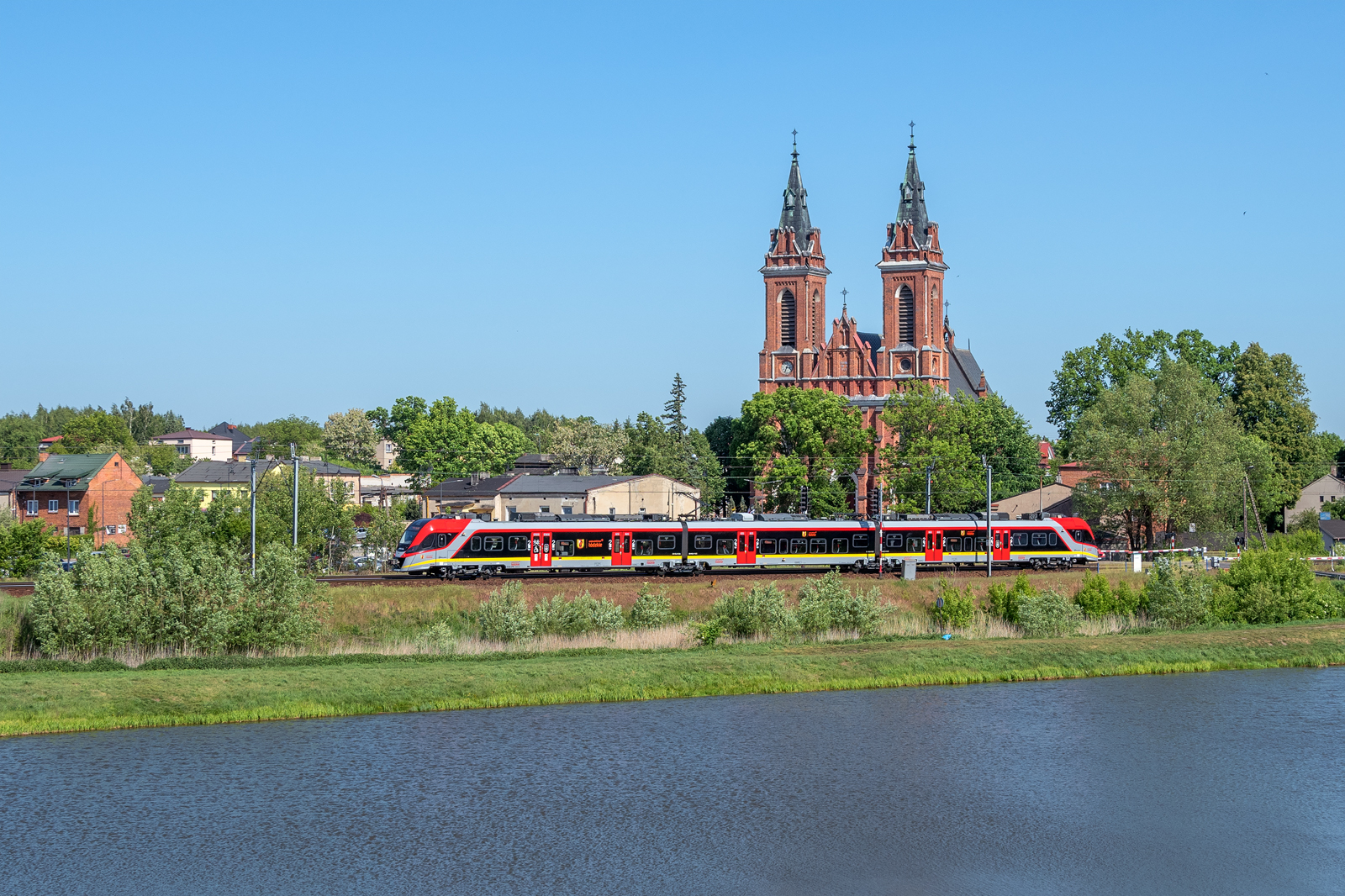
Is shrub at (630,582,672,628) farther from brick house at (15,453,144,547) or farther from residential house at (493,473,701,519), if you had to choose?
brick house at (15,453,144,547)

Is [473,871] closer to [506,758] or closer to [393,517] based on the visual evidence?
[506,758]

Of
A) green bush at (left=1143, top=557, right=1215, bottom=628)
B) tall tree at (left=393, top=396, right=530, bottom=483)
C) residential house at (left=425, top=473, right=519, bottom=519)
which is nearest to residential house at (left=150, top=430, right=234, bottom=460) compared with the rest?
tall tree at (left=393, top=396, right=530, bottom=483)

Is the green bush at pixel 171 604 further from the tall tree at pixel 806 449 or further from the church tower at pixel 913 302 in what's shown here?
the church tower at pixel 913 302

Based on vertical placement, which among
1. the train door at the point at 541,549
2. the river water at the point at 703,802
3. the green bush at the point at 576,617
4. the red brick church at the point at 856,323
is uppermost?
the red brick church at the point at 856,323

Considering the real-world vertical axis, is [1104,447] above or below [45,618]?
above

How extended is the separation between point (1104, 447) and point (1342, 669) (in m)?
33.9

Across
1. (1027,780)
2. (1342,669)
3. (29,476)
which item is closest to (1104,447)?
(1342,669)

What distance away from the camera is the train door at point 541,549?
2231 inches

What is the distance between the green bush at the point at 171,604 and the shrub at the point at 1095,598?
3084cm

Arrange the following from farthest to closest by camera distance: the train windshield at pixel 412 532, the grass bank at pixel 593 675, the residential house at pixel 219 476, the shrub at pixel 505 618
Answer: the residential house at pixel 219 476, the train windshield at pixel 412 532, the shrub at pixel 505 618, the grass bank at pixel 593 675

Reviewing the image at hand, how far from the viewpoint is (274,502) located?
68312 mm

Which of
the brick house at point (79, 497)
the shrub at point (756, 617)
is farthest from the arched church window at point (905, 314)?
the shrub at point (756, 617)

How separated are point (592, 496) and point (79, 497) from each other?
37843 mm

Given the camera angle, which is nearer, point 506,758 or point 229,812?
point 229,812
